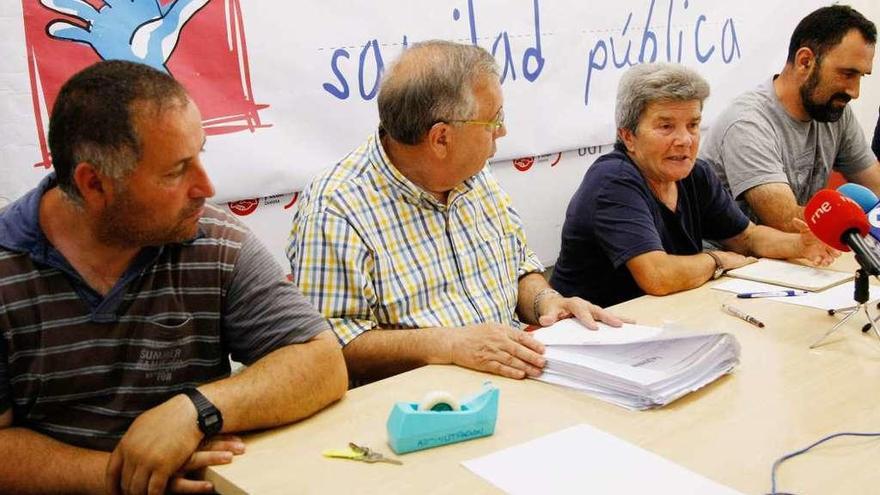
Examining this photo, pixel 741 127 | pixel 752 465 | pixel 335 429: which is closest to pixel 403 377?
pixel 335 429

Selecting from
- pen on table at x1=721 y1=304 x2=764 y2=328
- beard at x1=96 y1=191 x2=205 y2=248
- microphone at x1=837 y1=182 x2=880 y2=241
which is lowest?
pen on table at x1=721 y1=304 x2=764 y2=328

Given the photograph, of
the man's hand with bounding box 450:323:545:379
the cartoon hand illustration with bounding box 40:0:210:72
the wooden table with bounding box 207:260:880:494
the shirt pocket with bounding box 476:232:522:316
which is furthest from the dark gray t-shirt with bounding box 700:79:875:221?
the cartoon hand illustration with bounding box 40:0:210:72

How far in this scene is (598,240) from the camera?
242cm

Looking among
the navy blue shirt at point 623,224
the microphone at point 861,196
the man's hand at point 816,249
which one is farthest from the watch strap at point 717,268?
the microphone at point 861,196

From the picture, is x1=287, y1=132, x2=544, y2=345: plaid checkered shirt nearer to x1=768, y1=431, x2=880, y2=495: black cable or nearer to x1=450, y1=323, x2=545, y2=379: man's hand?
x1=450, y1=323, x2=545, y2=379: man's hand

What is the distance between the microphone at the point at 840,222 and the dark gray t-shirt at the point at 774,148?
1026 mm

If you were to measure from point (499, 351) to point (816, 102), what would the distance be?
6.94 feet

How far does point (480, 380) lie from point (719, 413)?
44cm

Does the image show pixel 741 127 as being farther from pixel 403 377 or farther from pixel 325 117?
pixel 403 377

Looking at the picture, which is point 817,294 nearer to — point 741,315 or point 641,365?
point 741,315

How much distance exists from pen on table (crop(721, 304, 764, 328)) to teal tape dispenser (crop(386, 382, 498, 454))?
0.82 m

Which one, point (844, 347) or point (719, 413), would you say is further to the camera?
point (844, 347)

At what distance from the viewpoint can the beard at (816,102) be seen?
3.10 meters

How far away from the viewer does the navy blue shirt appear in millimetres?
2346
